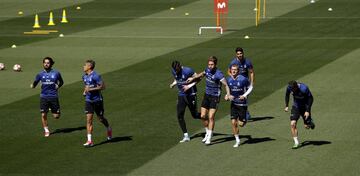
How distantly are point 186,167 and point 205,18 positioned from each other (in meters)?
41.2

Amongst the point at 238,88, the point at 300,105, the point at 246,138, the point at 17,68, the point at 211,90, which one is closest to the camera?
the point at 300,105

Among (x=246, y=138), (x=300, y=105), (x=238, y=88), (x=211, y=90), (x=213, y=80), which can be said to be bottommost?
(x=246, y=138)

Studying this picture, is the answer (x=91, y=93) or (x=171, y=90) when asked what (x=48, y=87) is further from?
(x=171, y=90)

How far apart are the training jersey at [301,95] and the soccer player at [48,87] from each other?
6.82 metres

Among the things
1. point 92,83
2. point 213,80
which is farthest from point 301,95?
point 92,83

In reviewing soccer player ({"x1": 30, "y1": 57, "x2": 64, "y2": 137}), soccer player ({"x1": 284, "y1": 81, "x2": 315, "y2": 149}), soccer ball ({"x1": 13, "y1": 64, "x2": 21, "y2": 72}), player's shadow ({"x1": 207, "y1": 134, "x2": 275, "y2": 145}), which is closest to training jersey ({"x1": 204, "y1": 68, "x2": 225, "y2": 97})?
player's shadow ({"x1": 207, "y1": 134, "x2": 275, "y2": 145})

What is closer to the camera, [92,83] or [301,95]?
[301,95]

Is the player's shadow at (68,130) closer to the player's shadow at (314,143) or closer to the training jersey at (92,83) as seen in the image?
the training jersey at (92,83)

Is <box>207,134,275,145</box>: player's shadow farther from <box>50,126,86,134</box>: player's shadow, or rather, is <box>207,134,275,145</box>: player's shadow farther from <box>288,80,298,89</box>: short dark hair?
<box>50,126,86,134</box>: player's shadow

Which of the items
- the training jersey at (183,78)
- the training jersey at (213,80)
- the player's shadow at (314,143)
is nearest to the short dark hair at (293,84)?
→ the player's shadow at (314,143)

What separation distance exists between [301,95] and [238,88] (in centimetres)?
166

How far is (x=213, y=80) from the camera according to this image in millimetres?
27141

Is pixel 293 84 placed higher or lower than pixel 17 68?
higher

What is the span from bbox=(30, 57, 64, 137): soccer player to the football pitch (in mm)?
683
